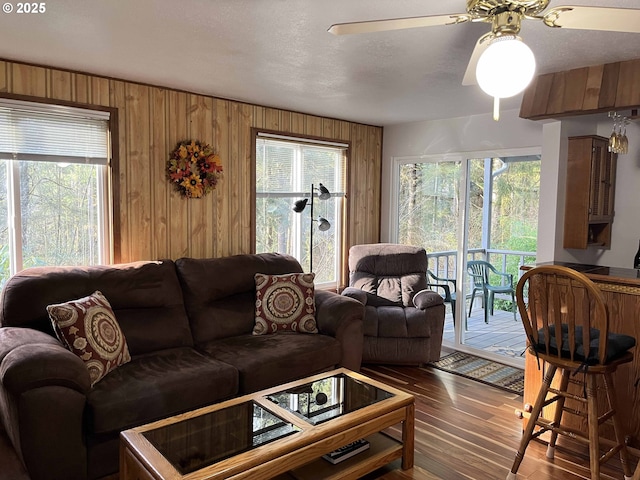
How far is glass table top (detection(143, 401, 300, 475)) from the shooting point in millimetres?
1906

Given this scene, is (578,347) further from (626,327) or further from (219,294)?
(219,294)

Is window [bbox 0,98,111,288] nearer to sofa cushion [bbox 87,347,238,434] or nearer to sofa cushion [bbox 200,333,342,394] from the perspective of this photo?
sofa cushion [bbox 87,347,238,434]

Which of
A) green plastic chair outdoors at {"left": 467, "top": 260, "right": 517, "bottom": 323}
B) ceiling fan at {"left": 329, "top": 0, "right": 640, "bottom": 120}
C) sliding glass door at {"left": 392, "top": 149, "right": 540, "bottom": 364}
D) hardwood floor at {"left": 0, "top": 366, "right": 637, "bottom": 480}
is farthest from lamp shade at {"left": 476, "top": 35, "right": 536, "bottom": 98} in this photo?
Answer: green plastic chair outdoors at {"left": 467, "top": 260, "right": 517, "bottom": 323}

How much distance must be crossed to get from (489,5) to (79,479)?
8.88ft

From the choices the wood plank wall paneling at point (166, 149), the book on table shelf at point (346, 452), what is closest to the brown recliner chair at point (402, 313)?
the wood plank wall paneling at point (166, 149)

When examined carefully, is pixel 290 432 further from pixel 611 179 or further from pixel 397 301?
pixel 611 179

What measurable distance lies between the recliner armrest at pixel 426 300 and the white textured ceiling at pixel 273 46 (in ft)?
5.54

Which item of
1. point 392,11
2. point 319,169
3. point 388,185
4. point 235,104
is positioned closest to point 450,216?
point 388,185

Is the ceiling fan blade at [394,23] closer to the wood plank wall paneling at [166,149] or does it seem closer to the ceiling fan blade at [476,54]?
the ceiling fan blade at [476,54]

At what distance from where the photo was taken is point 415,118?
4812mm

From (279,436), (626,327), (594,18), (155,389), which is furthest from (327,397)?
(594,18)

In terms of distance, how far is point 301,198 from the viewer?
15.2 feet

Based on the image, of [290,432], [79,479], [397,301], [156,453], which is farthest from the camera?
[397,301]

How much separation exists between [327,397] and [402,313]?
1.81m
